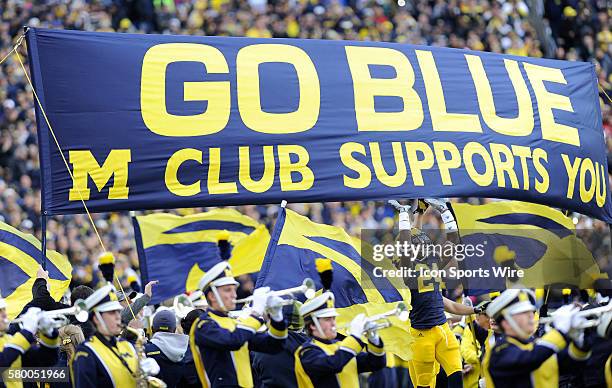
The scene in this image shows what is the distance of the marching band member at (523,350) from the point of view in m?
8.95

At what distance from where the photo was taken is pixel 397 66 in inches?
530

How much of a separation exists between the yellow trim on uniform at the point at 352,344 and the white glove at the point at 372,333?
127 millimetres

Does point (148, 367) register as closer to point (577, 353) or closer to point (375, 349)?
point (375, 349)

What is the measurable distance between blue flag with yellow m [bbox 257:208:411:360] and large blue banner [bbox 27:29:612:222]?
1.06m

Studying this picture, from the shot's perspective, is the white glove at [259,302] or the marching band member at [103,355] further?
the white glove at [259,302]

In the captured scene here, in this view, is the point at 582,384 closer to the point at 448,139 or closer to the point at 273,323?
the point at 273,323

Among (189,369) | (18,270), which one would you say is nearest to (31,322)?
(189,369)

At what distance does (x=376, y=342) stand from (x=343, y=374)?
0.37 meters

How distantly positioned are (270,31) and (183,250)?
8997mm

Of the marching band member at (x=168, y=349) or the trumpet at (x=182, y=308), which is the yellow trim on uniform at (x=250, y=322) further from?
the marching band member at (x=168, y=349)

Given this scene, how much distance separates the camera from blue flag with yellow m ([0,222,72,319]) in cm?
1304

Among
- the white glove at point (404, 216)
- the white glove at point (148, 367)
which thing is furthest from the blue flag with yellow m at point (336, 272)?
the white glove at point (148, 367)

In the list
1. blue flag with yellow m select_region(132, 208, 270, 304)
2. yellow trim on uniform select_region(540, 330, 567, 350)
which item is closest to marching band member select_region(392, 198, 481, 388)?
blue flag with yellow m select_region(132, 208, 270, 304)

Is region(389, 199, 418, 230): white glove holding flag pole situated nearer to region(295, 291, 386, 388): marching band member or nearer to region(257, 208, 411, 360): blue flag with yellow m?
region(257, 208, 411, 360): blue flag with yellow m
